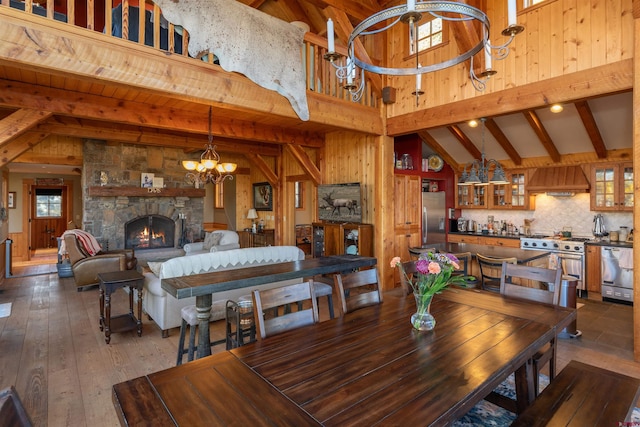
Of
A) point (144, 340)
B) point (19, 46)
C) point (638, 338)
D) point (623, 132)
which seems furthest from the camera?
point (623, 132)

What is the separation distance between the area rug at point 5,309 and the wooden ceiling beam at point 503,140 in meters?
7.39

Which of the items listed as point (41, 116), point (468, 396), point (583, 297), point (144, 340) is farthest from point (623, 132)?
point (41, 116)

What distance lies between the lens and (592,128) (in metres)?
5.04

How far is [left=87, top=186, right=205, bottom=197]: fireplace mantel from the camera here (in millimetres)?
7426

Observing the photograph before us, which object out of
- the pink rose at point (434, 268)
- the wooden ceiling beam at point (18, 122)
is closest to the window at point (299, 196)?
the wooden ceiling beam at point (18, 122)

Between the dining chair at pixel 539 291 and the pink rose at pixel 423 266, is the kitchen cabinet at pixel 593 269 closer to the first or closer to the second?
the dining chair at pixel 539 291

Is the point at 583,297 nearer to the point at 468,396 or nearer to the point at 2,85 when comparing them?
the point at 468,396

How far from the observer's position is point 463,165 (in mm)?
7305

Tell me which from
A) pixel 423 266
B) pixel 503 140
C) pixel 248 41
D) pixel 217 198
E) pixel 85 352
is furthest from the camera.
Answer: pixel 217 198

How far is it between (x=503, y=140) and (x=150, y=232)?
26.1 feet

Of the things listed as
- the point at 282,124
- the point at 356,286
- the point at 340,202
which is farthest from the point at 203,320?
the point at 282,124

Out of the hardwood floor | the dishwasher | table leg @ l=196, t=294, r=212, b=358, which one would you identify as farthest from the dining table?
the dishwasher

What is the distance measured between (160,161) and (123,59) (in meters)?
5.81

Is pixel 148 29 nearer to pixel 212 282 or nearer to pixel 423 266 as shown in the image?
pixel 212 282
